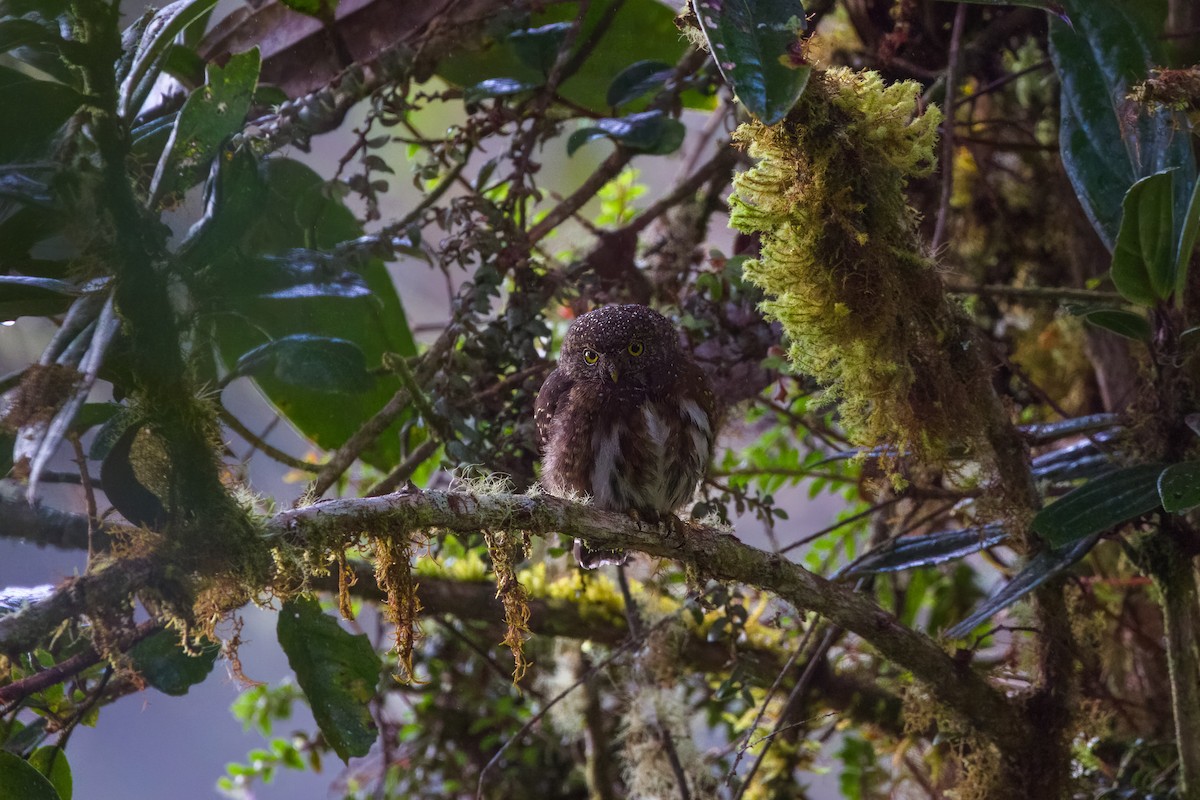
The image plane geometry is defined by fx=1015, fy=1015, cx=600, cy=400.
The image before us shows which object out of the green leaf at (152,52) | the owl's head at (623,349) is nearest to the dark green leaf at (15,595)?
the green leaf at (152,52)

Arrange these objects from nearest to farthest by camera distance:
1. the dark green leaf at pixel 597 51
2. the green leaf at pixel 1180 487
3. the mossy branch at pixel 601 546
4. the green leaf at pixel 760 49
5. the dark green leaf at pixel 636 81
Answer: the mossy branch at pixel 601 546
the green leaf at pixel 760 49
the green leaf at pixel 1180 487
the dark green leaf at pixel 636 81
the dark green leaf at pixel 597 51

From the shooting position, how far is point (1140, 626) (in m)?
3.00

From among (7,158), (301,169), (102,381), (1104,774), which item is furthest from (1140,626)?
(7,158)

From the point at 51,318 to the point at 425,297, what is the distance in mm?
1874

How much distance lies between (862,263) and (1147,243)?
50 cm

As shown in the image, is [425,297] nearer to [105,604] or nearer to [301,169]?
[301,169]

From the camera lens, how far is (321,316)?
2158 millimetres

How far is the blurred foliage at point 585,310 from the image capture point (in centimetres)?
144

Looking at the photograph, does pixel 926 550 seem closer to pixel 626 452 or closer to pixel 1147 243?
pixel 626 452

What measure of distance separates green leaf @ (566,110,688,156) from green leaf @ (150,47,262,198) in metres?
0.86

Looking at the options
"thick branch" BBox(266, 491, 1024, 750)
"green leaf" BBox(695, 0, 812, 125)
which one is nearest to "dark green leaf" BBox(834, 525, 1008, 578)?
"thick branch" BBox(266, 491, 1024, 750)

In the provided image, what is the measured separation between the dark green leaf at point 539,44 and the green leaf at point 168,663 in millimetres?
1548

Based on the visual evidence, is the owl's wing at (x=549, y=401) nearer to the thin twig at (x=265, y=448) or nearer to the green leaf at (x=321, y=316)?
the green leaf at (x=321, y=316)

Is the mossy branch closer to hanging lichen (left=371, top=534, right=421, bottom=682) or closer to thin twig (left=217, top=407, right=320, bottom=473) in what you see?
hanging lichen (left=371, top=534, right=421, bottom=682)
